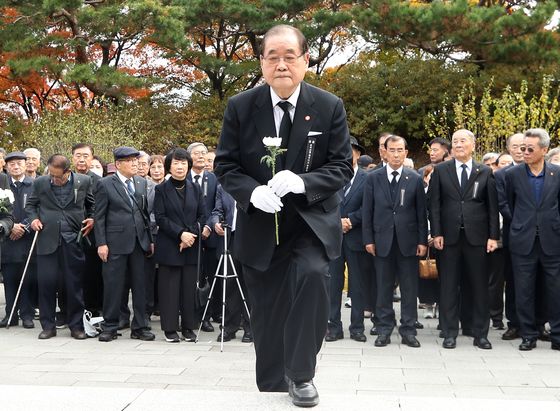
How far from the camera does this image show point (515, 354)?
775 centimetres

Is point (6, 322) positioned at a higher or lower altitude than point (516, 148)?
lower

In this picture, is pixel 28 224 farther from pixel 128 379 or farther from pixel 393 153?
pixel 393 153

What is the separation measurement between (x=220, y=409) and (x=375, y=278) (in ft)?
17.8

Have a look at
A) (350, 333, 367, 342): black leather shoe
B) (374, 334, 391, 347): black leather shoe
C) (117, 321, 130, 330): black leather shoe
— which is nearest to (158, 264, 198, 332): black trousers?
(117, 321, 130, 330): black leather shoe

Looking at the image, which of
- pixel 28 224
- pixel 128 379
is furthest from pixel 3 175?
pixel 128 379

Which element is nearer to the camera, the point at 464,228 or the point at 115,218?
the point at 464,228

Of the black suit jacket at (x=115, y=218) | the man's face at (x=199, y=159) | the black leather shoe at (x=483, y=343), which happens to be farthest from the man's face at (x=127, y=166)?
the black leather shoe at (x=483, y=343)

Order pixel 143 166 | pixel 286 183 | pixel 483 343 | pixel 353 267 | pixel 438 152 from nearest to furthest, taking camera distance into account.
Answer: pixel 286 183 → pixel 483 343 → pixel 353 267 → pixel 438 152 → pixel 143 166

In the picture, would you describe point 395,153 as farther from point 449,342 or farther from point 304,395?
point 304,395

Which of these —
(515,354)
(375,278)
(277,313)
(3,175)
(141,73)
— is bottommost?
(515,354)

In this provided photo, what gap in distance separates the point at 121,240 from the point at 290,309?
182 inches

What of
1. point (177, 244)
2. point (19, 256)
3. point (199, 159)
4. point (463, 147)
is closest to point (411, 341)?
point (463, 147)

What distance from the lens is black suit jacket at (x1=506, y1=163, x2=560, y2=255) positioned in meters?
7.97

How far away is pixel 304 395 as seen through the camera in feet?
13.3
